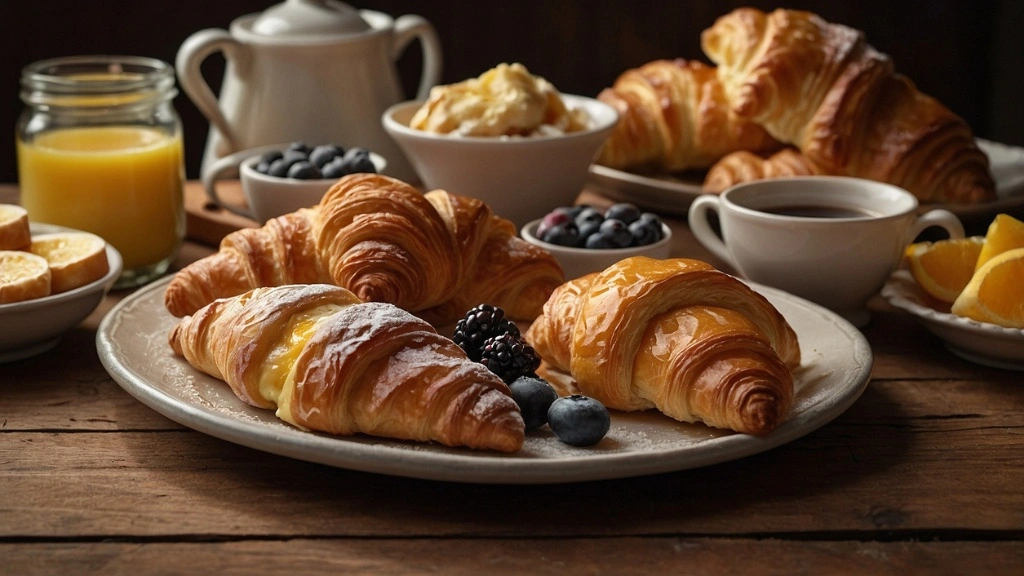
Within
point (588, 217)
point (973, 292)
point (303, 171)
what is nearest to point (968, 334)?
point (973, 292)

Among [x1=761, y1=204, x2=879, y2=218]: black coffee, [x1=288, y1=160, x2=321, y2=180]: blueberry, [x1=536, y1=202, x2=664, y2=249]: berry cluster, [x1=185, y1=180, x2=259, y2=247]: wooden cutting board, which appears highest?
[x1=761, y1=204, x2=879, y2=218]: black coffee

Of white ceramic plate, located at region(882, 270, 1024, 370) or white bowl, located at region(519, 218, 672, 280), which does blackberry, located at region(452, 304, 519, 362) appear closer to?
white bowl, located at region(519, 218, 672, 280)

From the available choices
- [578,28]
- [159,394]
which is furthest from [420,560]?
[578,28]

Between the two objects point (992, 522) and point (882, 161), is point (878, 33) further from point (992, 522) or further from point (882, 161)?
point (992, 522)

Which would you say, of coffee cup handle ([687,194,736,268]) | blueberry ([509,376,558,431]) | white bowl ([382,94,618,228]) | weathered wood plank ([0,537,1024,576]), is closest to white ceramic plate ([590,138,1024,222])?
white bowl ([382,94,618,228])

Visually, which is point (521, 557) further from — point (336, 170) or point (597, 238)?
point (336, 170)

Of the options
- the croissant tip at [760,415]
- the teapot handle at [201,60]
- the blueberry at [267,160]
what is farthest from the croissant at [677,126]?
the croissant tip at [760,415]
